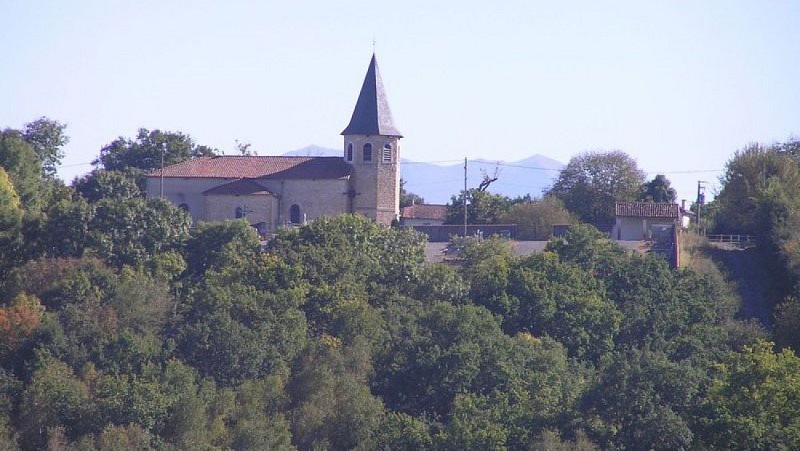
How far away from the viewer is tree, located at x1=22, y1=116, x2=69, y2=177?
6875cm

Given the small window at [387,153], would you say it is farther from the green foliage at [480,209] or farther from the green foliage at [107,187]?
the green foliage at [107,187]

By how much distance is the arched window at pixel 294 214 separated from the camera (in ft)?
191

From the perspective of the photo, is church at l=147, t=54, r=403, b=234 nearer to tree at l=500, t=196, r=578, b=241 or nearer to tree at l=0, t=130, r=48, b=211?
tree at l=0, t=130, r=48, b=211

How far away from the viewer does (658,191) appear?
66.8 m

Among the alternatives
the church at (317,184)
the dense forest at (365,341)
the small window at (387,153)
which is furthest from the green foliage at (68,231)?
the small window at (387,153)

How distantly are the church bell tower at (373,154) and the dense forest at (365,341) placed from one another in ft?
31.3

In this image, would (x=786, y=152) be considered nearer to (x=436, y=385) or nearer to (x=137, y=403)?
(x=436, y=385)

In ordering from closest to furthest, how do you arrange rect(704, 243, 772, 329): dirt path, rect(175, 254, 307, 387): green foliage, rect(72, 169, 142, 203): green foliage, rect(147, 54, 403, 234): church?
rect(175, 254, 307, 387): green foliage < rect(704, 243, 772, 329): dirt path < rect(147, 54, 403, 234): church < rect(72, 169, 142, 203): green foliage

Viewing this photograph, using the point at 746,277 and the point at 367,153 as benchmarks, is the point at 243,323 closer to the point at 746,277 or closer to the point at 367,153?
the point at 746,277

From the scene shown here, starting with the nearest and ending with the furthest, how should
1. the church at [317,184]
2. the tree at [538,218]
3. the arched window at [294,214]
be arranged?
1. the tree at [538,218]
2. the church at [317,184]
3. the arched window at [294,214]

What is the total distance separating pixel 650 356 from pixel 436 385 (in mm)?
6184

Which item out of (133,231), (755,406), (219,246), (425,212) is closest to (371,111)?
(425,212)

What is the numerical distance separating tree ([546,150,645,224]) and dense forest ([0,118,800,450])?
43.0 ft

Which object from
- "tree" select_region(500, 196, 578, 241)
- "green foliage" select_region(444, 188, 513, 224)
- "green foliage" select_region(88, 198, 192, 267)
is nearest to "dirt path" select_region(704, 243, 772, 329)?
"tree" select_region(500, 196, 578, 241)
